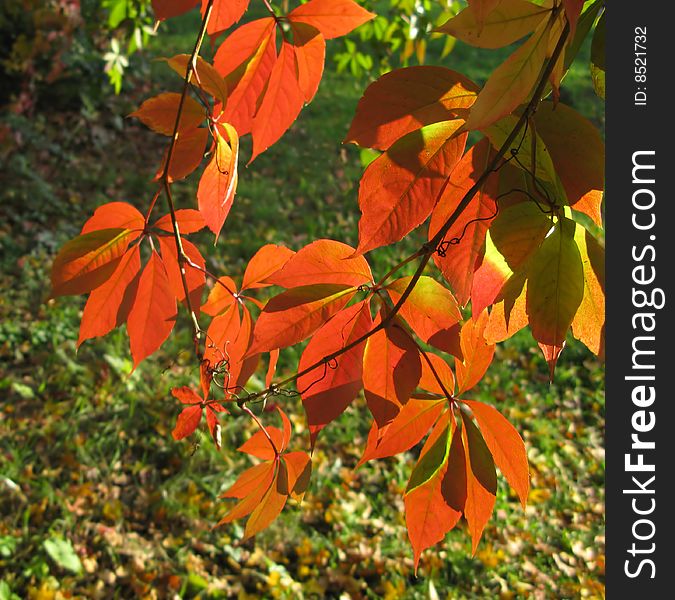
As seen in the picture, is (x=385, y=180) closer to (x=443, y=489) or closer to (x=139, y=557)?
(x=443, y=489)

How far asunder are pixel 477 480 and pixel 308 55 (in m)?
0.38

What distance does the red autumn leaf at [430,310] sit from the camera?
48 centimetres

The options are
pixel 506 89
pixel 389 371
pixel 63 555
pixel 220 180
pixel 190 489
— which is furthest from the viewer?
pixel 190 489

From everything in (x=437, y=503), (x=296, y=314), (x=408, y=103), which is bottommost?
(x=437, y=503)

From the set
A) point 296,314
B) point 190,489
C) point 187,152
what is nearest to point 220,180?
point 187,152

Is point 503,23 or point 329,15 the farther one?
point 329,15

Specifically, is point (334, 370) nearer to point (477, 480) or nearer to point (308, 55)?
point (477, 480)

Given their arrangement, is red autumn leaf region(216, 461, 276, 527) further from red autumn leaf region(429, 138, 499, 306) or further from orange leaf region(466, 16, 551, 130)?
orange leaf region(466, 16, 551, 130)

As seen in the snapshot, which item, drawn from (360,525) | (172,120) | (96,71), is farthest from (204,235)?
(172,120)

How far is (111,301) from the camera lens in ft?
2.02

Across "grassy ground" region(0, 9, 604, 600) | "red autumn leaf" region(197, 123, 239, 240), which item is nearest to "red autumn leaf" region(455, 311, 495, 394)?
"red autumn leaf" region(197, 123, 239, 240)

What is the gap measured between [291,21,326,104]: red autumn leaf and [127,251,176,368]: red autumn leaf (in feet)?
0.68

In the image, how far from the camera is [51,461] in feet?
8.66

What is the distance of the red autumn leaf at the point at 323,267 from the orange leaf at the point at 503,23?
0.56ft
